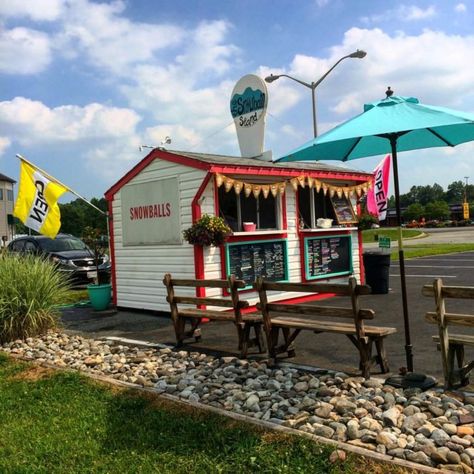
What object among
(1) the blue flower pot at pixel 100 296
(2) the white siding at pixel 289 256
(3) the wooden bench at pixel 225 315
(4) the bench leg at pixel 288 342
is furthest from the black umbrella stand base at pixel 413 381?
(1) the blue flower pot at pixel 100 296

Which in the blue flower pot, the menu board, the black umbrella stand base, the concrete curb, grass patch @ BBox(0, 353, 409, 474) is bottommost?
grass patch @ BBox(0, 353, 409, 474)

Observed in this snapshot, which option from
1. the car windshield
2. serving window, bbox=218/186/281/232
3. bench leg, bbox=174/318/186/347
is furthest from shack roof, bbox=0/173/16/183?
bench leg, bbox=174/318/186/347

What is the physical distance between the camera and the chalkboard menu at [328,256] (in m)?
11.7

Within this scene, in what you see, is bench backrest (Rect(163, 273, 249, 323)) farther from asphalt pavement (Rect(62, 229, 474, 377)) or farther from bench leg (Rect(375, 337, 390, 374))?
bench leg (Rect(375, 337, 390, 374))

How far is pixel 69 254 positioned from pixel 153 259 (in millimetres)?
6224

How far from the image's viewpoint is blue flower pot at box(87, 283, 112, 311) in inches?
464

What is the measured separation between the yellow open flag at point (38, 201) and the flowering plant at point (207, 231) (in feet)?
11.9

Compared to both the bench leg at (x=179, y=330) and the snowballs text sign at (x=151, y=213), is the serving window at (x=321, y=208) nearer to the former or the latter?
the snowballs text sign at (x=151, y=213)

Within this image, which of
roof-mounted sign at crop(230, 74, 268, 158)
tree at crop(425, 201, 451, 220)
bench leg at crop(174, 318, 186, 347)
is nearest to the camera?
bench leg at crop(174, 318, 186, 347)

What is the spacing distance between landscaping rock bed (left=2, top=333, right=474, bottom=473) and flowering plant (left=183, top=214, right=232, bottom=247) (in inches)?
97.9

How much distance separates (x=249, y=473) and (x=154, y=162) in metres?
7.99

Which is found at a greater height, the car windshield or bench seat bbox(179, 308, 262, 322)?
the car windshield

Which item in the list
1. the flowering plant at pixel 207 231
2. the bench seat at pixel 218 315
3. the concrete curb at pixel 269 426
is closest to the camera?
the concrete curb at pixel 269 426

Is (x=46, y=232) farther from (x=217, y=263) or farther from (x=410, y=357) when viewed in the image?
(x=410, y=357)
